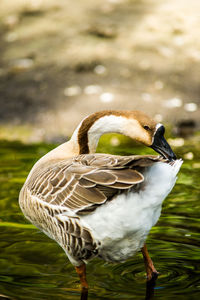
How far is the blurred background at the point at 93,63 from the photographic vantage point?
9477 millimetres

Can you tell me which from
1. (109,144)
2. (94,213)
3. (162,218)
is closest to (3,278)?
(94,213)

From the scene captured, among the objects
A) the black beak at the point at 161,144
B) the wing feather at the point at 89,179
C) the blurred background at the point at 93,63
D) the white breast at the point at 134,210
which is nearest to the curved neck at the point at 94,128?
the black beak at the point at 161,144

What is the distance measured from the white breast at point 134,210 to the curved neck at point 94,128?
95 cm

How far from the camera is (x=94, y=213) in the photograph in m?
4.06

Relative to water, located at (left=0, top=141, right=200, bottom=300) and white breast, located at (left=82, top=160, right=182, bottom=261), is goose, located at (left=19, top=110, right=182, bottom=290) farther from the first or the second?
water, located at (left=0, top=141, right=200, bottom=300)

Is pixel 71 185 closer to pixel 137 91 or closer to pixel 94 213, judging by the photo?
pixel 94 213

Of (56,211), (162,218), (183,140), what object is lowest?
(183,140)

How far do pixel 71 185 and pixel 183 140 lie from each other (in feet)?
15.1

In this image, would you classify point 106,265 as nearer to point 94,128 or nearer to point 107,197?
point 107,197

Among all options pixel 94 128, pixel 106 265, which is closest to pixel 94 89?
pixel 94 128

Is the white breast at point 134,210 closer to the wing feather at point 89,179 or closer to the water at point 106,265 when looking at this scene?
the wing feather at point 89,179

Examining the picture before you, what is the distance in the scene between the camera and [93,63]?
10.4m

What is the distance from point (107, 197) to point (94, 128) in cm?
117

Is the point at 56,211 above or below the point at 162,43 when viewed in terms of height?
above
